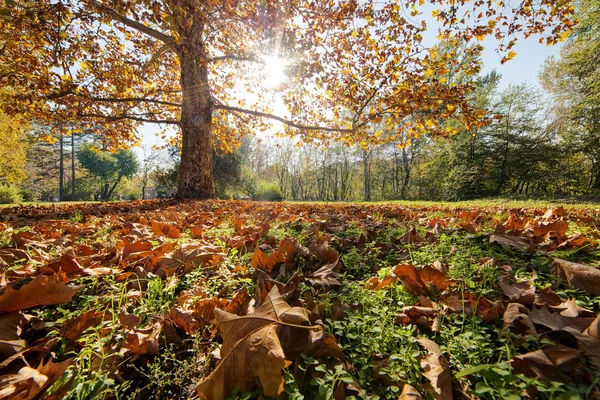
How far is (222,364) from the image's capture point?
0.67 metres

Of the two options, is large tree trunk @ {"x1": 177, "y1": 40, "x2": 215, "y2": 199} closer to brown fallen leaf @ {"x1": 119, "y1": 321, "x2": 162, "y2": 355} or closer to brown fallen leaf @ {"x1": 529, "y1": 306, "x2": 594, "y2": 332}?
brown fallen leaf @ {"x1": 119, "y1": 321, "x2": 162, "y2": 355}

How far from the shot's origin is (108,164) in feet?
127

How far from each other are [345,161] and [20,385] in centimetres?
4036

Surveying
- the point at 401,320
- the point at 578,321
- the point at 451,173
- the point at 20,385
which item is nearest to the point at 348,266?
the point at 401,320

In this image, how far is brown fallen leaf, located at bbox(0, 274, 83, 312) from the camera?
35.0 inches

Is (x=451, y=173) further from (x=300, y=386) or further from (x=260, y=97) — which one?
(x=300, y=386)

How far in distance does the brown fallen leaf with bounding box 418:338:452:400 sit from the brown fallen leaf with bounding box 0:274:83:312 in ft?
4.31

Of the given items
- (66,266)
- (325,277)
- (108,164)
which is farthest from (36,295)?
(108,164)

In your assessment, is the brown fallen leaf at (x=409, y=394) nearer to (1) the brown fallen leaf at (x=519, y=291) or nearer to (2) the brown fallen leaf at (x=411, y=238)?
(1) the brown fallen leaf at (x=519, y=291)

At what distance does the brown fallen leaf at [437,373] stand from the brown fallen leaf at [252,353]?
13.9 inches

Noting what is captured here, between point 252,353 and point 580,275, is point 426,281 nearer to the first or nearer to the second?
point 580,275

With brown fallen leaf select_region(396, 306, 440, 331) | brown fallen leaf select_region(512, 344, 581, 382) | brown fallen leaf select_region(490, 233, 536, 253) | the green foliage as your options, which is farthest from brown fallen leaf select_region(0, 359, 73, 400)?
brown fallen leaf select_region(490, 233, 536, 253)

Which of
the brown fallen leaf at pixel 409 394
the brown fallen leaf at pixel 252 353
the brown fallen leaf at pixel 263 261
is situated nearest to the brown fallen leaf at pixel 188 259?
the brown fallen leaf at pixel 263 261

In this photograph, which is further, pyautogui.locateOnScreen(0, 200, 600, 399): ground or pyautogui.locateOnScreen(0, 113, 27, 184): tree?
pyautogui.locateOnScreen(0, 113, 27, 184): tree
